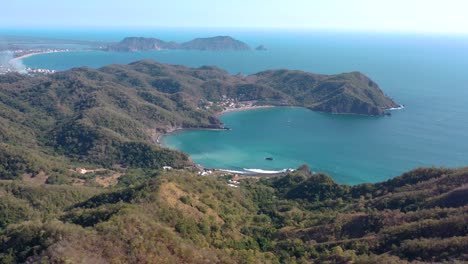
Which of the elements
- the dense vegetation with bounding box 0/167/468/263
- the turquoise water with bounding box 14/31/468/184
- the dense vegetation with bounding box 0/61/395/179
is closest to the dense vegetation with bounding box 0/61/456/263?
the dense vegetation with bounding box 0/167/468/263

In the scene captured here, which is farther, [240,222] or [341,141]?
[341,141]

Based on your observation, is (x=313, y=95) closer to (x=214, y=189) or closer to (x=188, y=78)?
(x=188, y=78)

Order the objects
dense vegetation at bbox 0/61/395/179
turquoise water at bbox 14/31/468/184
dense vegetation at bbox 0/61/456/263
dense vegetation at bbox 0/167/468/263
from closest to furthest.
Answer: dense vegetation at bbox 0/167/468/263 → dense vegetation at bbox 0/61/456/263 → dense vegetation at bbox 0/61/395/179 → turquoise water at bbox 14/31/468/184

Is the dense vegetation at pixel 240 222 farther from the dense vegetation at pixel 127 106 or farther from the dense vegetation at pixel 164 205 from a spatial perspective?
the dense vegetation at pixel 127 106

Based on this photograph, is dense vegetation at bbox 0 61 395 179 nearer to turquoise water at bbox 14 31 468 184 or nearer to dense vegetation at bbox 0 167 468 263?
turquoise water at bbox 14 31 468 184

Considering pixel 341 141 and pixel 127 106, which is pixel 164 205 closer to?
pixel 341 141

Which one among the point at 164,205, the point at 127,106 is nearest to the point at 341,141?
the point at 127,106

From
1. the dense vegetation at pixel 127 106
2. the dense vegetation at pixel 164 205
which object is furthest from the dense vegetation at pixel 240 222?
the dense vegetation at pixel 127 106

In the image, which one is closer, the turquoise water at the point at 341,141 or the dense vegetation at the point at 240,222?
the dense vegetation at the point at 240,222

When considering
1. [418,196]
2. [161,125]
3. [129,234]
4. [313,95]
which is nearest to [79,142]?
[161,125]
